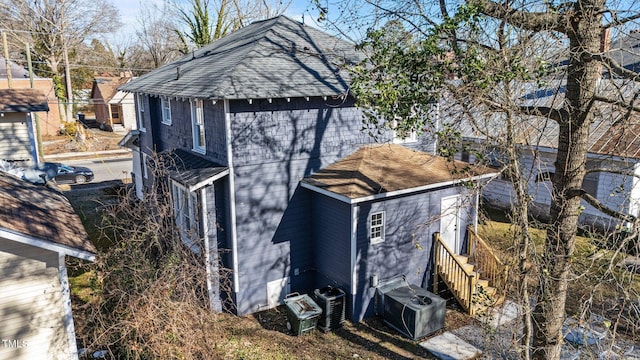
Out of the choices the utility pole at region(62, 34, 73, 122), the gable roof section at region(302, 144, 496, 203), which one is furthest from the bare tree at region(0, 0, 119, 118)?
the gable roof section at region(302, 144, 496, 203)

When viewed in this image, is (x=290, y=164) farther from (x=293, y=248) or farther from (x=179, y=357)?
(x=179, y=357)

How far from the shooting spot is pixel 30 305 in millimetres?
8125

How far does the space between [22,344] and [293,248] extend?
6.61 metres

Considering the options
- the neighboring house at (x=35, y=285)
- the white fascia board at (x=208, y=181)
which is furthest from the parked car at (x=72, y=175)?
the neighboring house at (x=35, y=285)

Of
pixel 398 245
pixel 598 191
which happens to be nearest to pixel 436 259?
pixel 398 245

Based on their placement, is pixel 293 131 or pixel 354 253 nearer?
pixel 354 253

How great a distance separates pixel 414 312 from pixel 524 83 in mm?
5768

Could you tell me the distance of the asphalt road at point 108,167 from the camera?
27.5 metres

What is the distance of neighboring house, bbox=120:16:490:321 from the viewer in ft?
37.6

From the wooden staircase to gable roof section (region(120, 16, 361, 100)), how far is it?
5.61m

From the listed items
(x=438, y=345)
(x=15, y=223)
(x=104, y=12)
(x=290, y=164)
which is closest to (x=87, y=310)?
(x=15, y=223)

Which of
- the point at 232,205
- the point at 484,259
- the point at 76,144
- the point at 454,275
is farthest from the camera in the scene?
the point at 76,144

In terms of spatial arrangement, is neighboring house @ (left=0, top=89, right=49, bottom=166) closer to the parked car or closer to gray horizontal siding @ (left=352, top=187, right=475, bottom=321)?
the parked car

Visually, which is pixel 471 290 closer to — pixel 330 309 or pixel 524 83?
pixel 330 309
